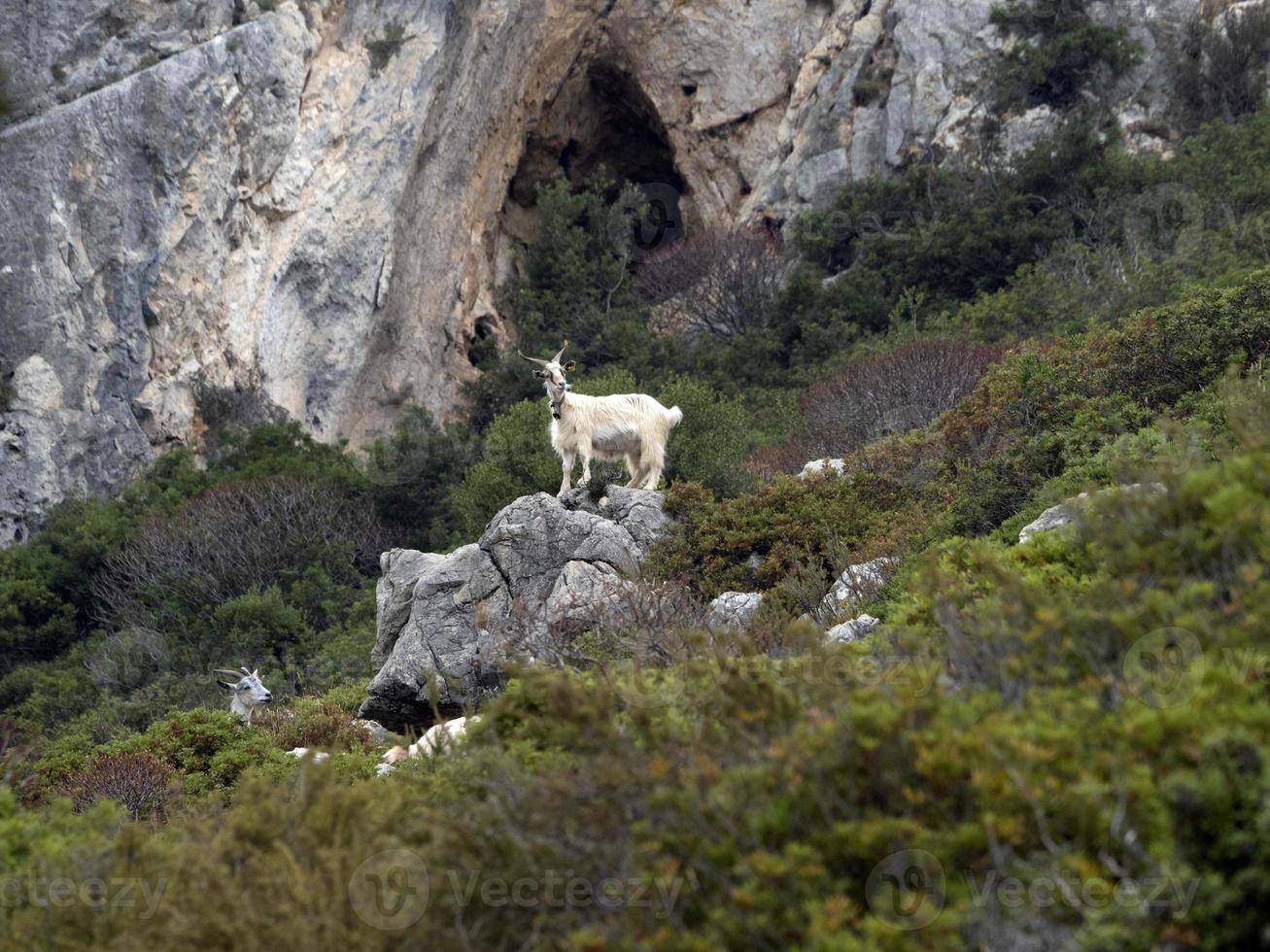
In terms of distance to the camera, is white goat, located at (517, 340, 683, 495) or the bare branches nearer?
white goat, located at (517, 340, 683, 495)

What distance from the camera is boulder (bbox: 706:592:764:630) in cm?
1128

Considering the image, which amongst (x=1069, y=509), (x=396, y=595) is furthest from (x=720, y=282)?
(x=1069, y=509)

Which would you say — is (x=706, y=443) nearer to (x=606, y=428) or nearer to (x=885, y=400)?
(x=606, y=428)

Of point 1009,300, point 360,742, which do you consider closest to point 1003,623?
point 360,742

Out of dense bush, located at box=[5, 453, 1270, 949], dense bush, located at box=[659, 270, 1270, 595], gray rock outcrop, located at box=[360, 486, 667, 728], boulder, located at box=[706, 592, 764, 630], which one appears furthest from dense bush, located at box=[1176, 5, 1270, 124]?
dense bush, located at box=[5, 453, 1270, 949]

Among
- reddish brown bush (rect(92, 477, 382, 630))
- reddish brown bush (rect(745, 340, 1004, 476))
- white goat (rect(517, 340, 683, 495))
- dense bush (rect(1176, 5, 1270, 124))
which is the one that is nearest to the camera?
white goat (rect(517, 340, 683, 495))

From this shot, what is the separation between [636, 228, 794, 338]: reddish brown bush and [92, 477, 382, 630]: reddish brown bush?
427 inches

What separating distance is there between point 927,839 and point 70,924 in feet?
→ 10.7

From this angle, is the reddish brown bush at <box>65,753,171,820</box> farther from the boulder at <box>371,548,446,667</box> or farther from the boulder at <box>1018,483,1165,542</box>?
the boulder at <box>1018,483,1165,542</box>

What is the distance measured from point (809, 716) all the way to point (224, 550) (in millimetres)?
20640

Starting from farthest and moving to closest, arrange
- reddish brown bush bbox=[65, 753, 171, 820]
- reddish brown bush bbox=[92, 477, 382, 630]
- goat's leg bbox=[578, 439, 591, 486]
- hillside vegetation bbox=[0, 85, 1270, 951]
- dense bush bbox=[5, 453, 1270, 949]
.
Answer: reddish brown bush bbox=[92, 477, 382, 630]
goat's leg bbox=[578, 439, 591, 486]
reddish brown bush bbox=[65, 753, 171, 820]
hillside vegetation bbox=[0, 85, 1270, 951]
dense bush bbox=[5, 453, 1270, 949]

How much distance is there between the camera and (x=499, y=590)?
538 inches

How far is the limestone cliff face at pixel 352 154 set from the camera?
91.4 ft

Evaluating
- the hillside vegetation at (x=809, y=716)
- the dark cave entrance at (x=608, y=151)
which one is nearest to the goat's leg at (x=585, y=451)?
the hillside vegetation at (x=809, y=716)
